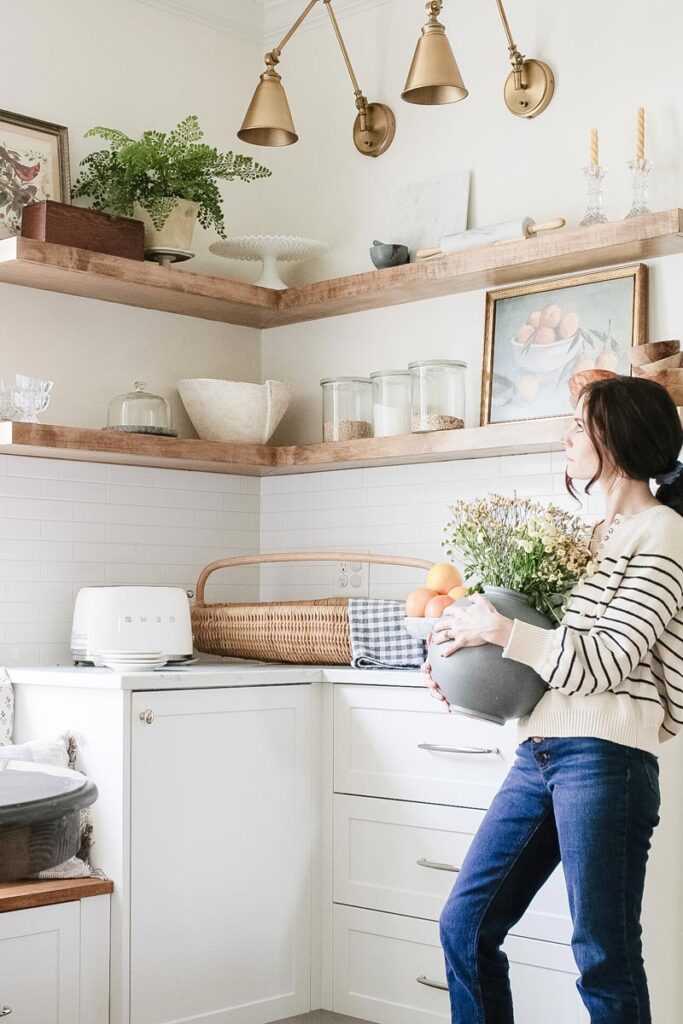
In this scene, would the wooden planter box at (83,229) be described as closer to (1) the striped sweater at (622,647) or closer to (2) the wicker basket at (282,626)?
(2) the wicker basket at (282,626)

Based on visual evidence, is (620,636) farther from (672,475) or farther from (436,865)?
(436,865)

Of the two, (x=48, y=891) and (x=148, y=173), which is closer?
(x=48, y=891)

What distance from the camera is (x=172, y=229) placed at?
362 cm

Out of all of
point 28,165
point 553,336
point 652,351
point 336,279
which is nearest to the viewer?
point 652,351

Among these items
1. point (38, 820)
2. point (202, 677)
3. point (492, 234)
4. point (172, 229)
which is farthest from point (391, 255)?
point (38, 820)

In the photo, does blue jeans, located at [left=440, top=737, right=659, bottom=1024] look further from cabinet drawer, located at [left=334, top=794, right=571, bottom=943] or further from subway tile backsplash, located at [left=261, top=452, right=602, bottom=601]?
subway tile backsplash, located at [left=261, top=452, right=602, bottom=601]

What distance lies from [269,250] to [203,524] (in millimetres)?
848

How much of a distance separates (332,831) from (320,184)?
2.00 metres

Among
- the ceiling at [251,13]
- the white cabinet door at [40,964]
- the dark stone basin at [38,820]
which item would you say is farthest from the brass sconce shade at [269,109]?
the dark stone basin at [38,820]

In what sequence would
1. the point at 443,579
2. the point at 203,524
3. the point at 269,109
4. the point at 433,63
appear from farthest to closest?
the point at 203,524 < the point at 269,109 < the point at 433,63 < the point at 443,579

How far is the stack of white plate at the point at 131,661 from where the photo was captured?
3.02 meters

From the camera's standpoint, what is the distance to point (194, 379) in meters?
3.89

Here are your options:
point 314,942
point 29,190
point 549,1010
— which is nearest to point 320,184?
point 29,190

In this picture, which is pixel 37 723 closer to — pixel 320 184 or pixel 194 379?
pixel 194 379
